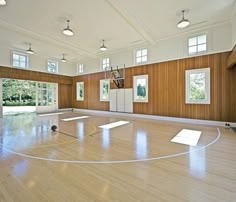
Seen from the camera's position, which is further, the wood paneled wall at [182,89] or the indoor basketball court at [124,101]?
the wood paneled wall at [182,89]

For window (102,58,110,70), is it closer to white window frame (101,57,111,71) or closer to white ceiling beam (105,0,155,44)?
white window frame (101,57,111,71)

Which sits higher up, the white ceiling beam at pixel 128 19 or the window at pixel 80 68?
the white ceiling beam at pixel 128 19

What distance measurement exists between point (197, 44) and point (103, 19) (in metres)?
4.43

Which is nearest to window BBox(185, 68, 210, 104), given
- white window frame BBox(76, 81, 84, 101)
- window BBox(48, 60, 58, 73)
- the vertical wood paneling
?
white window frame BBox(76, 81, 84, 101)

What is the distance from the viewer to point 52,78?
463 inches

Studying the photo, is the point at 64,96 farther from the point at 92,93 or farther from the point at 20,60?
the point at 20,60

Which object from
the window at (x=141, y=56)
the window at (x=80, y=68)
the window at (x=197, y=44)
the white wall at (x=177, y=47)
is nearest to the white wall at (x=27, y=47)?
the window at (x=80, y=68)

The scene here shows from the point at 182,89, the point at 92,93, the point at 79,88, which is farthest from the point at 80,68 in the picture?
the point at 182,89

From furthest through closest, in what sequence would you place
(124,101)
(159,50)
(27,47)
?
1. (124,101)
2. (27,47)
3. (159,50)

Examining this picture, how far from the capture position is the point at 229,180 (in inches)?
86.3

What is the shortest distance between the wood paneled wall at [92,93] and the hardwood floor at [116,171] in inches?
287

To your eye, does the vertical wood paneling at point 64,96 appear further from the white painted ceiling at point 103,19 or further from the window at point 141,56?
the window at point 141,56

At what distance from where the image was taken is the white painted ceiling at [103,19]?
4.87 metres

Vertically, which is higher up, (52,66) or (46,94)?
(52,66)
